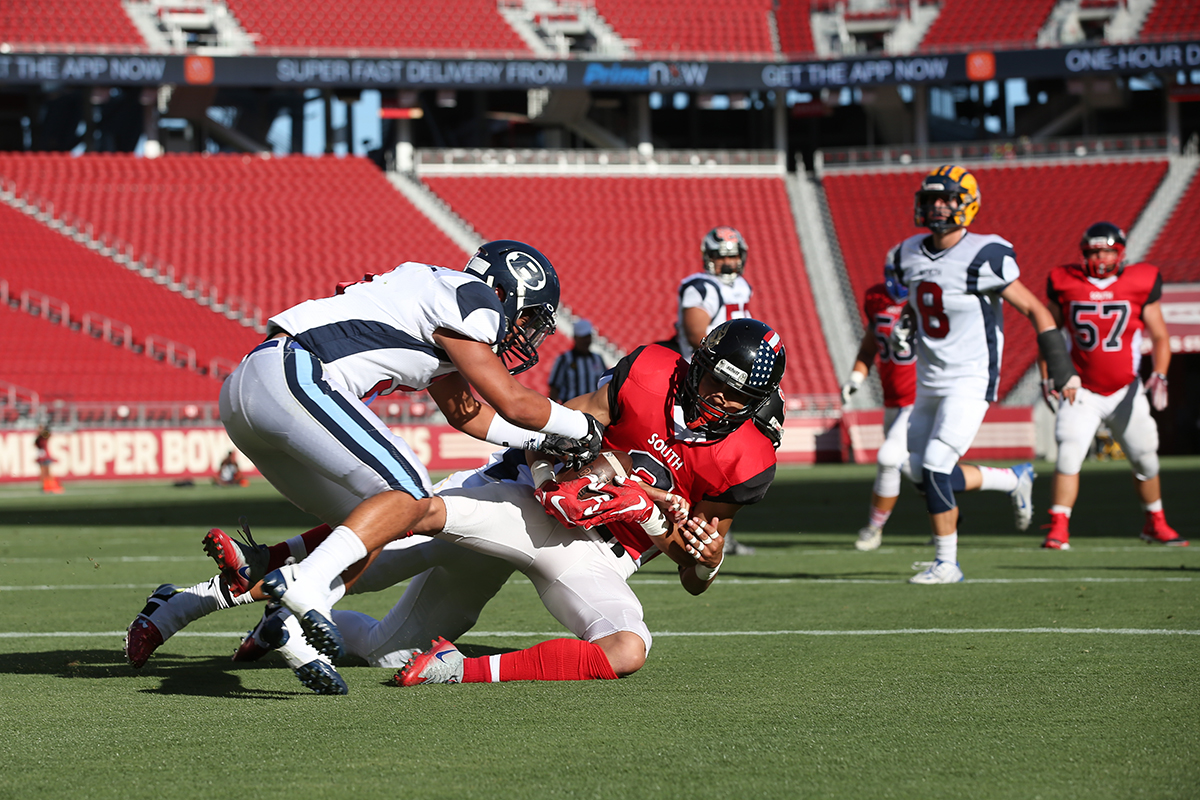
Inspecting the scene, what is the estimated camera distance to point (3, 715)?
3674 millimetres

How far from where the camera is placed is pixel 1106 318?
8.91 meters

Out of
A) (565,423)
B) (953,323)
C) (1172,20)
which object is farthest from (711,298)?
(1172,20)

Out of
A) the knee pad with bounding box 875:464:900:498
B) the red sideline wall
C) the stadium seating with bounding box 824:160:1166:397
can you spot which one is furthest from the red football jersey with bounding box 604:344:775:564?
the stadium seating with bounding box 824:160:1166:397

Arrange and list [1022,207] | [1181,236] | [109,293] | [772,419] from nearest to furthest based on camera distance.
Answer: [772,419] → [109,293] → [1181,236] → [1022,207]

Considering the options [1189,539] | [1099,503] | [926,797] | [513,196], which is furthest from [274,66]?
[926,797]

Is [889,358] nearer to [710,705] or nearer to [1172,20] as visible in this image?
[710,705]

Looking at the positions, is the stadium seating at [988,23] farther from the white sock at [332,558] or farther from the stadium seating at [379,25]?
the white sock at [332,558]

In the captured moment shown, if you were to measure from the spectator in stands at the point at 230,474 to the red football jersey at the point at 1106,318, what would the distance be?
14.1 meters

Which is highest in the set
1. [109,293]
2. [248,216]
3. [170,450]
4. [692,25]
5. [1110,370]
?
[692,25]

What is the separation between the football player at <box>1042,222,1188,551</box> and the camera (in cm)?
873

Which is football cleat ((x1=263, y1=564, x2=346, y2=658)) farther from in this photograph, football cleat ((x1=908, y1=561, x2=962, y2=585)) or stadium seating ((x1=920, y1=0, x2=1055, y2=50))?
stadium seating ((x1=920, y1=0, x2=1055, y2=50))

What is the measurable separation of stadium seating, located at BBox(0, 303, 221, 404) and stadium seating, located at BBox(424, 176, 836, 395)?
973cm

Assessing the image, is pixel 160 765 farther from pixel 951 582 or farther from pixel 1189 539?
pixel 1189 539

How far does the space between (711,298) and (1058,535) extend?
2.84m
